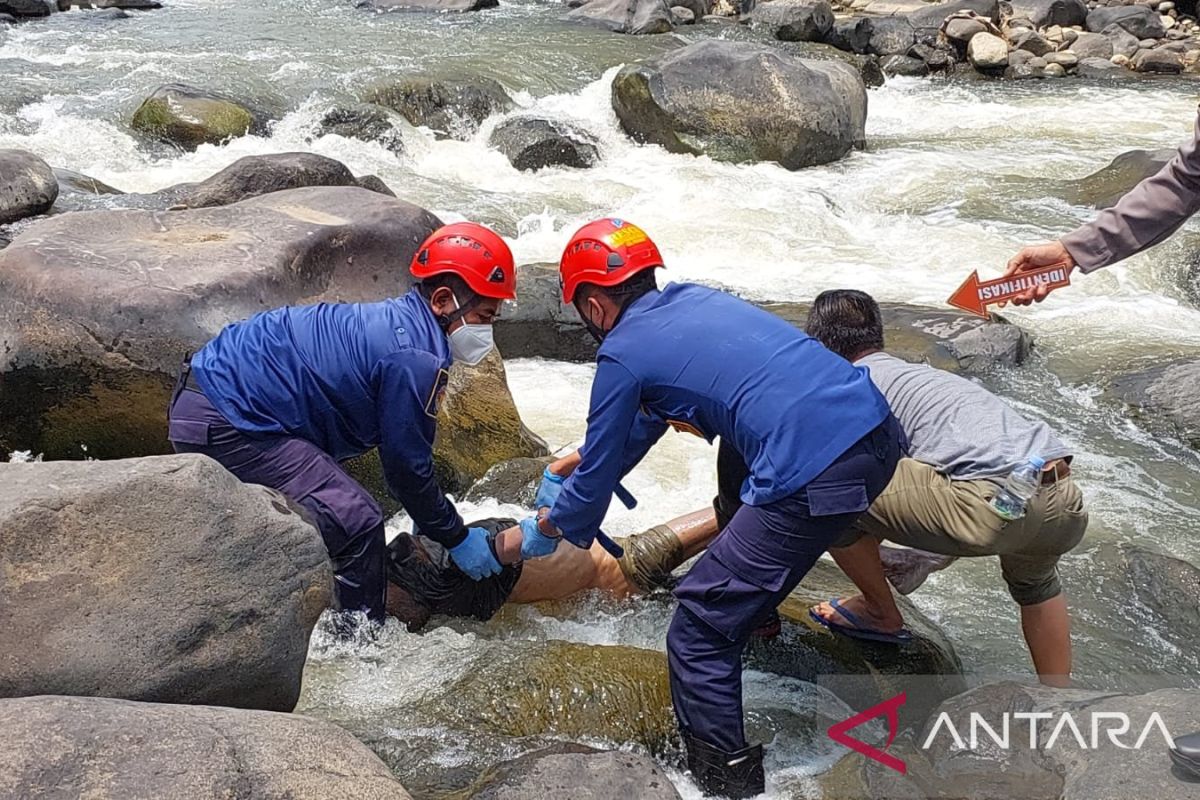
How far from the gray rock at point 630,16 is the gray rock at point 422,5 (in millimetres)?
1599

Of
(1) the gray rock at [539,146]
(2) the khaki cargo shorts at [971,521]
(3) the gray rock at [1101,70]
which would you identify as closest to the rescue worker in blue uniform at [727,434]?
(2) the khaki cargo shorts at [971,521]

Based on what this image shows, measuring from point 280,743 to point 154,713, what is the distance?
0.28 metres

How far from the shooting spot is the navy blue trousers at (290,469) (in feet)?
13.6

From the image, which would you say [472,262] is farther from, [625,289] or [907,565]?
[907,565]

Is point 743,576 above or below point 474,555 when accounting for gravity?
above

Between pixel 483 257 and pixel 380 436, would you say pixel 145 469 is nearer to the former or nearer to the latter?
pixel 380 436

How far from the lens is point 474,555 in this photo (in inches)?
171

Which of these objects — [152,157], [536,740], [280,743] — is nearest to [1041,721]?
[536,740]

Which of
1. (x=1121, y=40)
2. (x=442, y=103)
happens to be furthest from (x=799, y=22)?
(x=442, y=103)

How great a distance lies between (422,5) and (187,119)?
886 cm

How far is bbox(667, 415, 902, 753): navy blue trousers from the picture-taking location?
3.53 meters

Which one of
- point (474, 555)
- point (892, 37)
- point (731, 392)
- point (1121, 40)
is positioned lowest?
point (1121, 40)

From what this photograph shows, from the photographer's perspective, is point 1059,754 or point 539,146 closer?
point 1059,754

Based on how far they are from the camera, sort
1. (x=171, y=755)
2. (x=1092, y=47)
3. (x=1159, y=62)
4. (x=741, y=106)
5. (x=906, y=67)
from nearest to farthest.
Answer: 1. (x=171, y=755)
2. (x=741, y=106)
3. (x=1159, y=62)
4. (x=906, y=67)
5. (x=1092, y=47)
